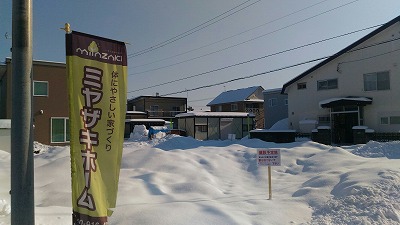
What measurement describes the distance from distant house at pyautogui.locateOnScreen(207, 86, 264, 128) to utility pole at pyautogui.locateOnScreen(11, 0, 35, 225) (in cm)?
4191

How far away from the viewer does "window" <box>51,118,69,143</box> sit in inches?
808

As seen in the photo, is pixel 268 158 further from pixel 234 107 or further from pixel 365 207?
pixel 234 107

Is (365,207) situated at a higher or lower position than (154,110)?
lower

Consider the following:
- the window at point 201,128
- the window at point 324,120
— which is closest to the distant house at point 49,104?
the window at point 201,128

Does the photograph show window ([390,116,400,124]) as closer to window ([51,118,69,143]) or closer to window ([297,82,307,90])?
window ([297,82,307,90])

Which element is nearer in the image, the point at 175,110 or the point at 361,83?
the point at 361,83

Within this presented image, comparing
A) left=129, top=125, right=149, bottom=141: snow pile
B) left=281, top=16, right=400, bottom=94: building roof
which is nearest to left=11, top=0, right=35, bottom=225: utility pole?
left=281, top=16, right=400, bottom=94: building roof

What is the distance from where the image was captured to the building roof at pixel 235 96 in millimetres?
45062

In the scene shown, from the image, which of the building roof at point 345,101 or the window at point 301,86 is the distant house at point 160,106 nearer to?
the window at point 301,86

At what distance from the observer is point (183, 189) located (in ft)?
23.1

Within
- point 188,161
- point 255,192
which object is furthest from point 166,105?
point 255,192

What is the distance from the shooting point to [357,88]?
64.3 feet

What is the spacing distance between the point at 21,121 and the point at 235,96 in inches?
1756

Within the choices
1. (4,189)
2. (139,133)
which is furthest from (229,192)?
(139,133)
